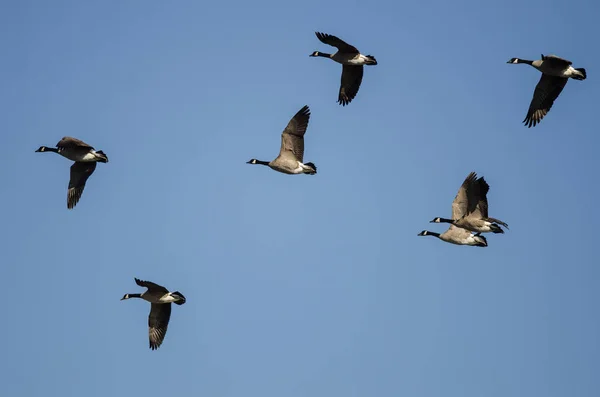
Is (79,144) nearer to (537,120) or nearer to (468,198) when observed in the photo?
(468,198)

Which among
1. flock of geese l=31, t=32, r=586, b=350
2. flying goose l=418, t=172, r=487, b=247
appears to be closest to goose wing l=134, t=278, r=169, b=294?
flock of geese l=31, t=32, r=586, b=350

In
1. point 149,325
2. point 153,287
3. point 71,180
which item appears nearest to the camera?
point 153,287

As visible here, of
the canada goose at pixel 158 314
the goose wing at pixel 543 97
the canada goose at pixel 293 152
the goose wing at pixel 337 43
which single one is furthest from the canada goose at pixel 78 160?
the goose wing at pixel 543 97

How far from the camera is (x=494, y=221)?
28656 mm

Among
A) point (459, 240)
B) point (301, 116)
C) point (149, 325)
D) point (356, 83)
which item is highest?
point (356, 83)

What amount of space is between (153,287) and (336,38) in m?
9.31

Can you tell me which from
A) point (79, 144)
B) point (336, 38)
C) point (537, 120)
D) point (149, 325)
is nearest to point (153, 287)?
point (149, 325)

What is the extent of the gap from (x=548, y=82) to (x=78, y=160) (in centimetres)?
1454

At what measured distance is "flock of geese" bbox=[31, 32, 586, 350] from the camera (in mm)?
28734

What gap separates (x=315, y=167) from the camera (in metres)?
30.3

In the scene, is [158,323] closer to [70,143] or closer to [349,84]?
[70,143]

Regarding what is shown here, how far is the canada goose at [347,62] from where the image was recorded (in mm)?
30095

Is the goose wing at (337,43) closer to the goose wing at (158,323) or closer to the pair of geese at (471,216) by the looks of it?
the pair of geese at (471,216)

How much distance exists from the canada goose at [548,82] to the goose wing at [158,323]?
486 inches
